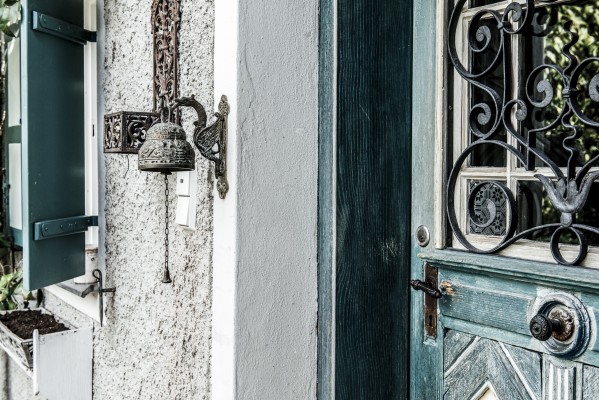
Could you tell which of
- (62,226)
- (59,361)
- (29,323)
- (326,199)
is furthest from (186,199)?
(29,323)

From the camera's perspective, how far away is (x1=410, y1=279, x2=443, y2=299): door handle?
143cm

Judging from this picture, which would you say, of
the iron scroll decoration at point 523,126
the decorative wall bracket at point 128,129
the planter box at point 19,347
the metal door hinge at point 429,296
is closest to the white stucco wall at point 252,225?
the decorative wall bracket at point 128,129

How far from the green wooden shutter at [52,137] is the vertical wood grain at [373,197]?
127cm

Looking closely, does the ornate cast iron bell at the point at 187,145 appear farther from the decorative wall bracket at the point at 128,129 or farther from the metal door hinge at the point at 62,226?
the metal door hinge at the point at 62,226

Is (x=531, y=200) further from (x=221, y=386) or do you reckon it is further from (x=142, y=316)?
(x=142, y=316)

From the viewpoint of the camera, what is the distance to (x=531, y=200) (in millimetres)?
1425

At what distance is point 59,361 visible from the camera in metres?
2.44

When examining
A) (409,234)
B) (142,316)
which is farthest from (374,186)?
(142,316)

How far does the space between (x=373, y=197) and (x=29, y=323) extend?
2148 mm

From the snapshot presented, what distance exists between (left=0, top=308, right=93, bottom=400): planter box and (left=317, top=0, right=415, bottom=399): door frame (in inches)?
55.2

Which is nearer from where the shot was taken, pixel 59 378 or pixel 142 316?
pixel 142 316

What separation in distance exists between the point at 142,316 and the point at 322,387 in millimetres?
817

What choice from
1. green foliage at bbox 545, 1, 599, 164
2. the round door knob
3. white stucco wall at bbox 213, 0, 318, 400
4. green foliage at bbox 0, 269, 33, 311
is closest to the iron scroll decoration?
the round door knob

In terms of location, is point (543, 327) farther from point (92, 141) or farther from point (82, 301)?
point (82, 301)
